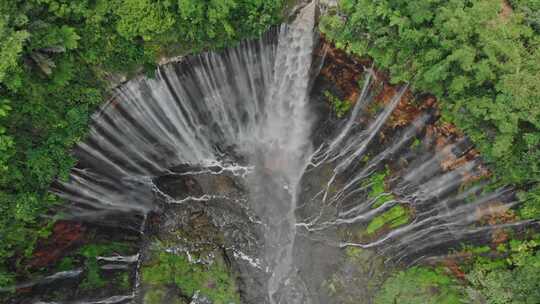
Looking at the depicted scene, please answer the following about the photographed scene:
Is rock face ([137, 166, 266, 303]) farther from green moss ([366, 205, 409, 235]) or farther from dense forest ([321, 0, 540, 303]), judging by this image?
dense forest ([321, 0, 540, 303])

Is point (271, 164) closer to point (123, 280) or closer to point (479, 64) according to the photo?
point (123, 280)

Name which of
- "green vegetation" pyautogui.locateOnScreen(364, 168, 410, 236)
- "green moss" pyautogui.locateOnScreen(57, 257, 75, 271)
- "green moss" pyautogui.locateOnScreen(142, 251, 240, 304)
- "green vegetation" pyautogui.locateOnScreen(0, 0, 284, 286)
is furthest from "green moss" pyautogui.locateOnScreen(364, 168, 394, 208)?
"green moss" pyautogui.locateOnScreen(57, 257, 75, 271)

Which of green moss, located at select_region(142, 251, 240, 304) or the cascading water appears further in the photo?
green moss, located at select_region(142, 251, 240, 304)

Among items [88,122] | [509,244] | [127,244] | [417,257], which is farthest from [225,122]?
[509,244]

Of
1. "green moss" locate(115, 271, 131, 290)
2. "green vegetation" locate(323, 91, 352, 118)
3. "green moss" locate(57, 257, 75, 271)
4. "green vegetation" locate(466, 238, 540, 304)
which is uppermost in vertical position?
"green vegetation" locate(323, 91, 352, 118)

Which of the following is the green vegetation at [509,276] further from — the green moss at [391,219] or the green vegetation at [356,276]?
the green vegetation at [356,276]

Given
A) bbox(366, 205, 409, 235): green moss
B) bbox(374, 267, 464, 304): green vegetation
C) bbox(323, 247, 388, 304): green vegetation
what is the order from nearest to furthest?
bbox(374, 267, 464, 304): green vegetation, bbox(366, 205, 409, 235): green moss, bbox(323, 247, 388, 304): green vegetation

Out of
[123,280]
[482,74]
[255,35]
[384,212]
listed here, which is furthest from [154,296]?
[482,74]
